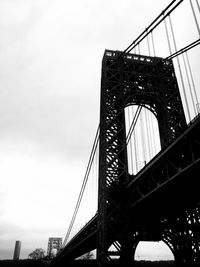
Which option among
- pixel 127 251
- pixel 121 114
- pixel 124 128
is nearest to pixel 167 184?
pixel 127 251

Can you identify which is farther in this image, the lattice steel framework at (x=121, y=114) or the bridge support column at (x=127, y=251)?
the lattice steel framework at (x=121, y=114)

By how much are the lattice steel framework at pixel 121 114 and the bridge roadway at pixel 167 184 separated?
2.02 feet

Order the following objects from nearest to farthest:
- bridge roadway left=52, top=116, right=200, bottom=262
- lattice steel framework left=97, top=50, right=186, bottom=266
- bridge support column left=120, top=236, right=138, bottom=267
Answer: bridge roadway left=52, top=116, right=200, bottom=262, bridge support column left=120, top=236, right=138, bottom=267, lattice steel framework left=97, top=50, right=186, bottom=266

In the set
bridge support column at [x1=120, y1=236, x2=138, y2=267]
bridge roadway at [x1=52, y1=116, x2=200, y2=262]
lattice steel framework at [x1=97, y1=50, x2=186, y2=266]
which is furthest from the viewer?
lattice steel framework at [x1=97, y1=50, x2=186, y2=266]

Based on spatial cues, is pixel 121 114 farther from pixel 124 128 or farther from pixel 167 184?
pixel 167 184

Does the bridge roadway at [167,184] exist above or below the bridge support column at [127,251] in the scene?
above

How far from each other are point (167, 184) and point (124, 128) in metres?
7.33

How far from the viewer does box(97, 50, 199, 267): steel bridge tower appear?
15680 mm

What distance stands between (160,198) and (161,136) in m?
7.06

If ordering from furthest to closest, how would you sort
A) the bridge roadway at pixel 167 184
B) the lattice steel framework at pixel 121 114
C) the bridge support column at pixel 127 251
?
the lattice steel framework at pixel 121 114, the bridge support column at pixel 127 251, the bridge roadway at pixel 167 184

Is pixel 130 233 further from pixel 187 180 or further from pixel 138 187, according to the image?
pixel 187 180

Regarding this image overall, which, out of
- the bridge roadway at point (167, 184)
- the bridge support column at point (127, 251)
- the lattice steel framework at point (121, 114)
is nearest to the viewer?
the bridge roadway at point (167, 184)

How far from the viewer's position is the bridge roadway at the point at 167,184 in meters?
10.8

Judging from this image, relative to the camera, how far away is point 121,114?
A: 19.2 m
